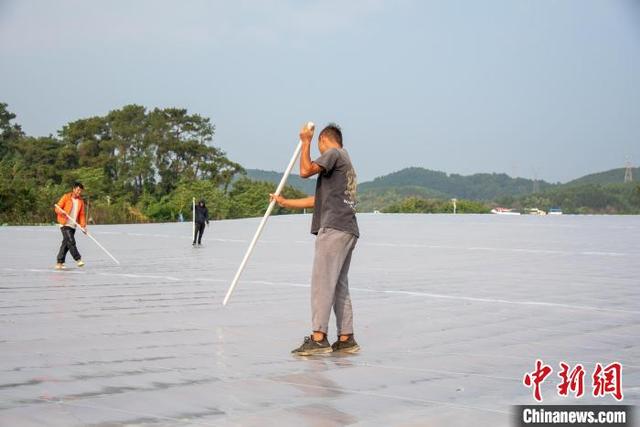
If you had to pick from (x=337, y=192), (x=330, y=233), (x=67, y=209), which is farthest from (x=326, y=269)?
(x=67, y=209)

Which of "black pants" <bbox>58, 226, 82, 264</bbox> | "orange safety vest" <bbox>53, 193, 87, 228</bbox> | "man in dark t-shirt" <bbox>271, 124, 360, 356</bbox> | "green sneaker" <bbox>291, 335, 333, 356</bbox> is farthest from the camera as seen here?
"orange safety vest" <bbox>53, 193, 87, 228</bbox>

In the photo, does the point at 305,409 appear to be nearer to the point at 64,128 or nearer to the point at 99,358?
the point at 99,358

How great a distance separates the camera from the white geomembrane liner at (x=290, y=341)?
648 centimetres

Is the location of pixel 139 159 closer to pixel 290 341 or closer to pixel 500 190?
pixel 500 190

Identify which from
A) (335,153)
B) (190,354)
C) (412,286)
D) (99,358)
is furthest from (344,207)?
(412,286)

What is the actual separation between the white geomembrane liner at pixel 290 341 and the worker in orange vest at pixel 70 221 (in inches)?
13.5

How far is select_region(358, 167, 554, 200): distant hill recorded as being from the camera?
105375 mm

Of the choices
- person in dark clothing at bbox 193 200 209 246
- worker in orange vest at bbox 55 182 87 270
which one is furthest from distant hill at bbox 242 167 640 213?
worker in orange vest at bbox 55 182 87 270

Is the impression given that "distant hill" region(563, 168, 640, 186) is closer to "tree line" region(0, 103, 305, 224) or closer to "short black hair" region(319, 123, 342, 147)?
"tree line" region(0, 103, 305, 224)

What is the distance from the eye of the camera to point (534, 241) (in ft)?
99.9

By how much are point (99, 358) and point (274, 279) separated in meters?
8.92

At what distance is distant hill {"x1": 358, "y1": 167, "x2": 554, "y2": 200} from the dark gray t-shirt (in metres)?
91.1

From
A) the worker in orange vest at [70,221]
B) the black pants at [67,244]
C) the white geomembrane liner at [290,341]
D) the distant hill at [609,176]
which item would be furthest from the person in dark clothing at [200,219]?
the distant hill at [609,176]

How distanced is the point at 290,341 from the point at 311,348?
90 cm
